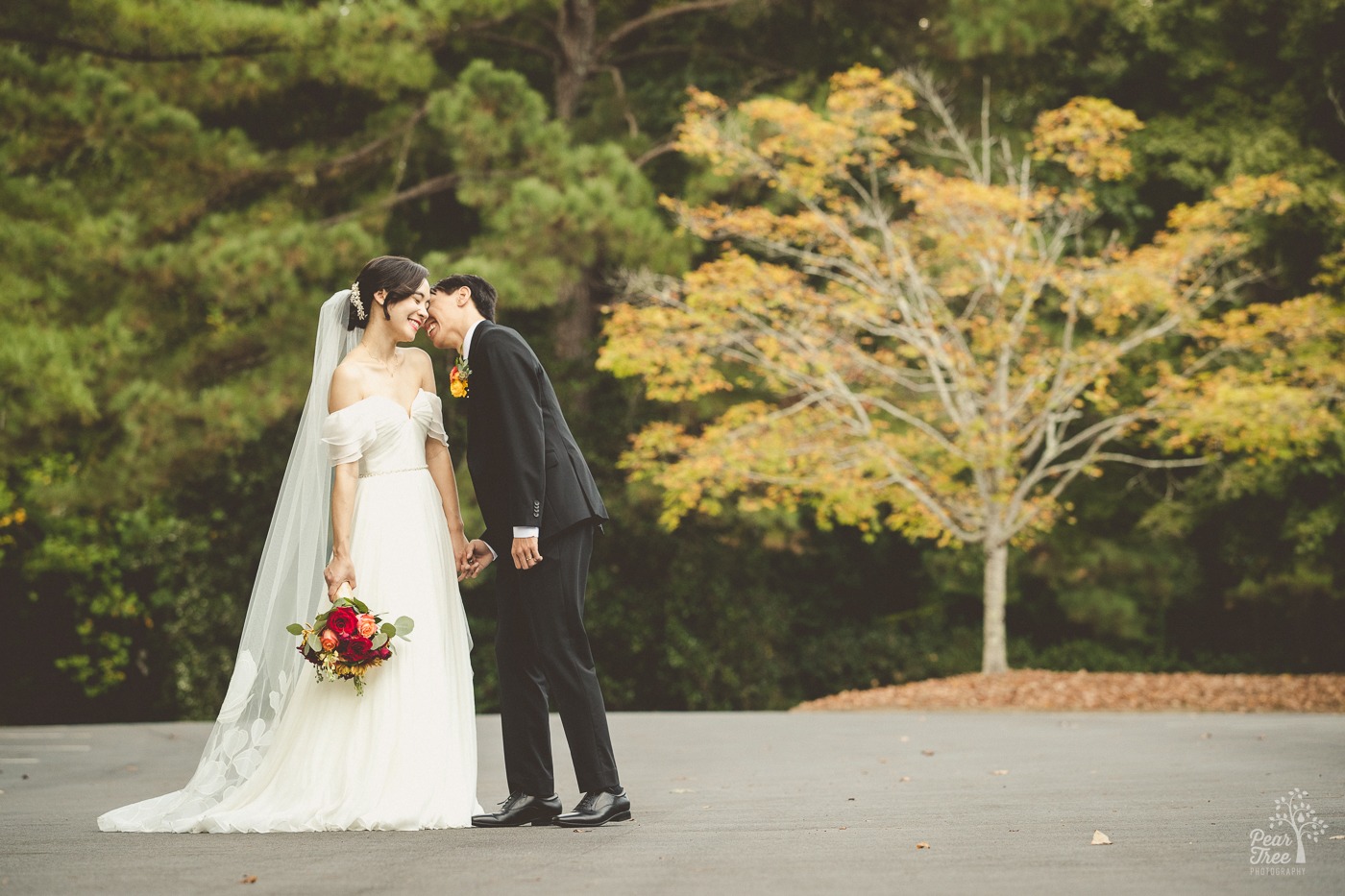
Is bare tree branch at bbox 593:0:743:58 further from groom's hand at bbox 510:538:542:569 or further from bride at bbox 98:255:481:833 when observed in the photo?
groom's hand at bbox 510:538:542:569

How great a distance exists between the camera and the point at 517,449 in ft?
17.3

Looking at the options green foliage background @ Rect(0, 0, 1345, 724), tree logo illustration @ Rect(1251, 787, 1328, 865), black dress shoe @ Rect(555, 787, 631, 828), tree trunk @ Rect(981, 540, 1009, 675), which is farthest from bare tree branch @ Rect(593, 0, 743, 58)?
black dress shoe @ Rect(555, 787, 631, 828)

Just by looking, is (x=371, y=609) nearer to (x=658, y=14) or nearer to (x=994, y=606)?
(x=994, y=606)

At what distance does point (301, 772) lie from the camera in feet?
17.6

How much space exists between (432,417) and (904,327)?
444 inches

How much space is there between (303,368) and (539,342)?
4.03 meters

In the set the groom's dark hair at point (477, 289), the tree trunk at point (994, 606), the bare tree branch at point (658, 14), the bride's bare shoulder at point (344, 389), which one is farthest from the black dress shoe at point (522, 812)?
the bare tree branch at point (658, 14)

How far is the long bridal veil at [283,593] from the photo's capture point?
562 cm

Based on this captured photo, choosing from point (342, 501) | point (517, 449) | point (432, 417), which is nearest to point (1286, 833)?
point (517, 449)

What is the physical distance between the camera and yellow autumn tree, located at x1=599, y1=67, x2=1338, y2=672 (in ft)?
51.3

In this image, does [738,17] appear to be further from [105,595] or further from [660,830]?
[660,830]

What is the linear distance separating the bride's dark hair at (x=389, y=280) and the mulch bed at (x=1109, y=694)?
9.63 meters

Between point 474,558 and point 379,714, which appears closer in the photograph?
point 379,714

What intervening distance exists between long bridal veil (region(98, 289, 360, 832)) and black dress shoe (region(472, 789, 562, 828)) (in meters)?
0.99
